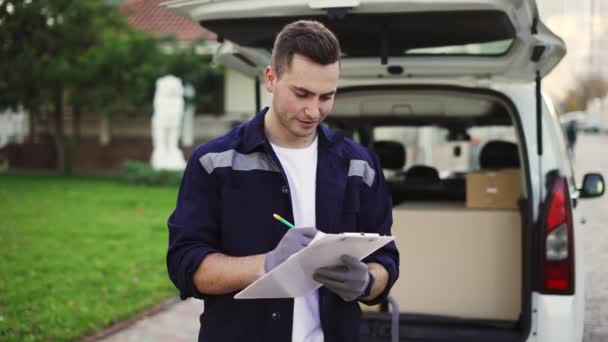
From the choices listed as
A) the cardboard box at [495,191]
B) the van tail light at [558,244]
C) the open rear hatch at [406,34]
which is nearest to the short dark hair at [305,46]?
the open rear hatch at [406,34]

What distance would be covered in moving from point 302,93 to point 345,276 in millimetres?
523

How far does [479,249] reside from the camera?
4.30 metres

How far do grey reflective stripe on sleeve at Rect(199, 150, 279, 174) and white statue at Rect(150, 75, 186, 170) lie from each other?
16435 mm

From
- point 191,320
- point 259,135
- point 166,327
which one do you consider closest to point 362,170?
point 259,135

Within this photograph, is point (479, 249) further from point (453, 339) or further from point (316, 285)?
point (316, 285)

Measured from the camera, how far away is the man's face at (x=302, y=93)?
83.0 inches

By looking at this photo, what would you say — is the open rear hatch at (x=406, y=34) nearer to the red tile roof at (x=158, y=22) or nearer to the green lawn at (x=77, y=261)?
the green lawn at (x=77, y=261)

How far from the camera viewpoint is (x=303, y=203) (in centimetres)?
224

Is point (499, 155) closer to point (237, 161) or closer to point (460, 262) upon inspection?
point (460, 262)

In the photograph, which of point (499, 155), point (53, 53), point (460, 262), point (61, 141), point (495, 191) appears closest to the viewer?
point (460, 262)

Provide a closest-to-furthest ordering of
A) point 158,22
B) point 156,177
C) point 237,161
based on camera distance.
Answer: point 237,161 < point 156,177 < point 158,22

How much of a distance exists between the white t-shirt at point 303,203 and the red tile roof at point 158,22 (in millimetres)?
19878

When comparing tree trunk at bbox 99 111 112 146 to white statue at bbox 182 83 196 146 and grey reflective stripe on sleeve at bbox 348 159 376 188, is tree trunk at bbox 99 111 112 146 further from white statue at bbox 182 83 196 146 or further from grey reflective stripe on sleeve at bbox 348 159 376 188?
grey reflective stripe on sleeve at bbox 348 159 376 188

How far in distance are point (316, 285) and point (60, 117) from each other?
2089 centimetres
